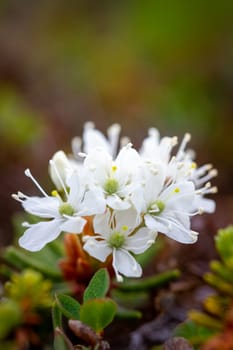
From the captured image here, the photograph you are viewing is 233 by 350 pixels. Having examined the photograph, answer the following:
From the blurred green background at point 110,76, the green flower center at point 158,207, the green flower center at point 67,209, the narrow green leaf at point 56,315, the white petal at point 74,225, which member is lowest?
the narrow green leaf at point 56,315

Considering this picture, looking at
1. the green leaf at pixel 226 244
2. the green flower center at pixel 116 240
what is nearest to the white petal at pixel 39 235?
the green flower center at pixel 116 240

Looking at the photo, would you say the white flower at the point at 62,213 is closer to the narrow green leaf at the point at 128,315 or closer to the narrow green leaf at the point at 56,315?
the narrow green leaf at the point at 56,315

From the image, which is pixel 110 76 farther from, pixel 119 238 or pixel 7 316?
pixel 7 316

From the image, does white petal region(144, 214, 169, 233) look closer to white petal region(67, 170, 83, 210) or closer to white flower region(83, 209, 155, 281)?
white flower region(83, 209, 155, 281)

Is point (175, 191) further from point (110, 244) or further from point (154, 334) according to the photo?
point (154, 334)

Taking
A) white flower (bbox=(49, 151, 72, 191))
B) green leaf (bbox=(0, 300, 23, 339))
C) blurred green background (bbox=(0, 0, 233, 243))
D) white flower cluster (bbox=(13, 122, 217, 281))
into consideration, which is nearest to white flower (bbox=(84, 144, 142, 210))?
white flower cluster (bbox=(13, 122, 217, 281))

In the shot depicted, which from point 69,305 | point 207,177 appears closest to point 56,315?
point 69,305

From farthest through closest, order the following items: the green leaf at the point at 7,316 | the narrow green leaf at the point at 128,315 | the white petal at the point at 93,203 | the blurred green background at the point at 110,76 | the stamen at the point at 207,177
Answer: the blurred green background at the point at 110,76, the stamen at the point at 207,177, the narrow green leaf at the point at 128,315, the white petal at the point at 93,203, the green leaf at the point at 7,316
